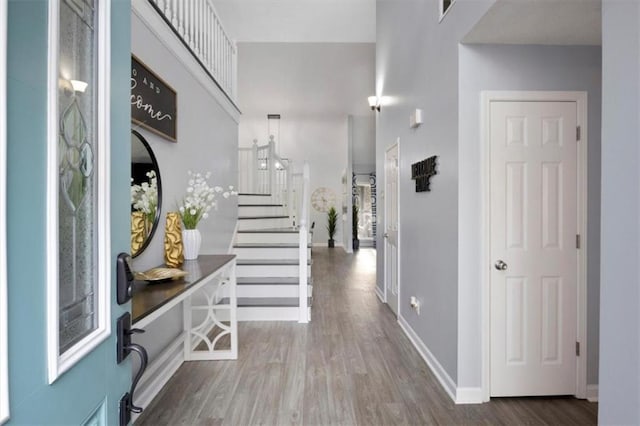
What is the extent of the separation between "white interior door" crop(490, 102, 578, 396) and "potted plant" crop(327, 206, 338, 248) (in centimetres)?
883

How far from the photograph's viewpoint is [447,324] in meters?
2.54

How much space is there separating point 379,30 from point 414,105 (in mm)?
2079

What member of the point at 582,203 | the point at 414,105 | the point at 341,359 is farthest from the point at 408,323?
the point at 414,105

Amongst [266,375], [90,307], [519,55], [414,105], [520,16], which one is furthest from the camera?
[414,105]

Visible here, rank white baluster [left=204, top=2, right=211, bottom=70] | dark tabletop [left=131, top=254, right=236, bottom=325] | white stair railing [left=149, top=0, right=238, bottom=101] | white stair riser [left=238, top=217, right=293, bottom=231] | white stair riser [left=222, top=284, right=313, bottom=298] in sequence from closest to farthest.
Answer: dark tabletop [left=131, top=254, right=236, bottom=325], white stair railing [left=149, top=0, right=238, bottom=101], white baluster [left=204, top=2, right=211, bottom=70], white stair riser [left=222, top=284, right=313, bottom=298], white stair riser [left=238, top=217, right=293, bottom=231]

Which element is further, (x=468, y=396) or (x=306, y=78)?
(x=306, y=78)

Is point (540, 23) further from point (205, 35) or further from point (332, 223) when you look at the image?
point (332, 223)

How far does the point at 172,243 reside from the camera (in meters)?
2.60

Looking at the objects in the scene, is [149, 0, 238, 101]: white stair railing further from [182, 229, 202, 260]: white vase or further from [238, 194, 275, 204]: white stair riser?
[238, 194, 275, 204]: white stair riser

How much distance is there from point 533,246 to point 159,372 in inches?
107

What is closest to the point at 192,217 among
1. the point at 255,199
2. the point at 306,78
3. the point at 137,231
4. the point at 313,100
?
the point at 137,231

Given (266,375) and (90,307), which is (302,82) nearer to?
(266,375)

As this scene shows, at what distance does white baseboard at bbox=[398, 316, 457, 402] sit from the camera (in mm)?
2439

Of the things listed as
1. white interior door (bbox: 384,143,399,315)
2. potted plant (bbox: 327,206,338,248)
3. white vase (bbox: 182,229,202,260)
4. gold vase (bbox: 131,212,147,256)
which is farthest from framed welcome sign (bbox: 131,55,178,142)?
potted plant (bbox: 327,206,338,248)
